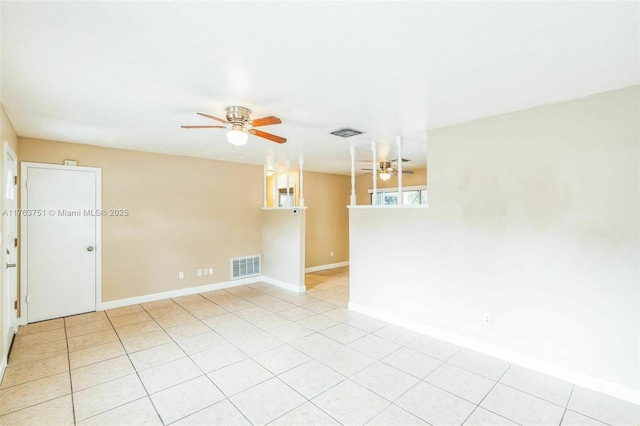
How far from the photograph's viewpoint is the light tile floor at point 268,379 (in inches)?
86.9

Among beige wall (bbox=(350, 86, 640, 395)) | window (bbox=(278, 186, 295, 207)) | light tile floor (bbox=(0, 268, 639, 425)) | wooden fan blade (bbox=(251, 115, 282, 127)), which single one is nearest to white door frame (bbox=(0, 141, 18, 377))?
light tile floor (bbox=(0, 268, 639, 425))

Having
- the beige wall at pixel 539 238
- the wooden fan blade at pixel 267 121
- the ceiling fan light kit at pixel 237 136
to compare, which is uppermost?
the wooden fan blade at pixel 267 121

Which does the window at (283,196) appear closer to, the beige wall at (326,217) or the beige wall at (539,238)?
the beige wall at (326,217)

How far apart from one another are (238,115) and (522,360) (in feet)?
12.0

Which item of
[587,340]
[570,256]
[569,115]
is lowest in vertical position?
[587,340]

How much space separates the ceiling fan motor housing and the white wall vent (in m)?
3.76

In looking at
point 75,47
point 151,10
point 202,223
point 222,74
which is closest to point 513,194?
point 222,74

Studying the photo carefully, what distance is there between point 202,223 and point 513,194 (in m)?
4.94

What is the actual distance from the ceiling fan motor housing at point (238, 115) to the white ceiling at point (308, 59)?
0.10 m

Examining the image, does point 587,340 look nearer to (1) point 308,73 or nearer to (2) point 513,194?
(2) point 513,194

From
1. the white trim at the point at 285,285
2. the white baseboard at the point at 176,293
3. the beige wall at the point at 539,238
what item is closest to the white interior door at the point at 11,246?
the white baseboard at the point at 176,293

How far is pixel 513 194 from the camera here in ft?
9.72

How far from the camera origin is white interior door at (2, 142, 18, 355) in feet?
10.4

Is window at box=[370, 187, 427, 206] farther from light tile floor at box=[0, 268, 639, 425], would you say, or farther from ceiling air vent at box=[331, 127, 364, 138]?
→ light tile floor at box=[0, 268, 639, 425]
